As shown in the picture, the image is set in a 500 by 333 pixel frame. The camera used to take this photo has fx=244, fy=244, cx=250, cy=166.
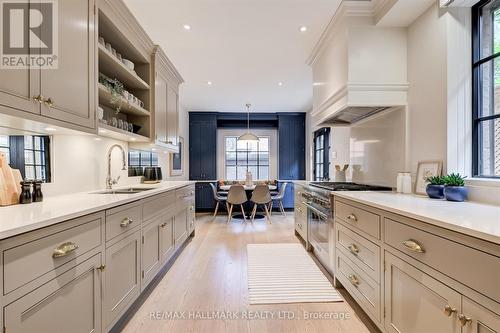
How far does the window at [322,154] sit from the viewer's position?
524 centimetres

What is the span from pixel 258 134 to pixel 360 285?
219 inches

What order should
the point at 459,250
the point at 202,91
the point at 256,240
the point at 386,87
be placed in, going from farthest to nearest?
1. the point at 202,91
2. the point at 256,240
3. the point at 386,87
4. the point at 459,250

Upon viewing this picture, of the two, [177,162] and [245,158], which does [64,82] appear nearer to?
[177,162]

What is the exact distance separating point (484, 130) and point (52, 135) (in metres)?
3.27

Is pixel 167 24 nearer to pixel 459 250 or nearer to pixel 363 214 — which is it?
pixel 363 214

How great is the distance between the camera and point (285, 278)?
2490 millimetres

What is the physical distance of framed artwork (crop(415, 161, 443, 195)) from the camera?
189 cm

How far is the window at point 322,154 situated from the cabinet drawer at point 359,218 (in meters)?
2.99

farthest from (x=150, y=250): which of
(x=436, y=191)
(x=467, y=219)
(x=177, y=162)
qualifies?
(x=177, y=162)

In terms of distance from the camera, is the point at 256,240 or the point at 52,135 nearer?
the point at 52,135

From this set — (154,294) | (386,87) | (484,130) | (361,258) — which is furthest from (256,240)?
(484,130)

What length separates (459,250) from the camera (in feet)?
3.13

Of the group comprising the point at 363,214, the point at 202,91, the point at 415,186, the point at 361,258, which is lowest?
the point at 361,258

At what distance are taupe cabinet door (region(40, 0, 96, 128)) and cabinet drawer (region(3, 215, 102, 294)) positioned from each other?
707mm
